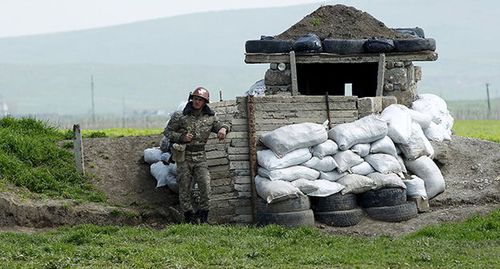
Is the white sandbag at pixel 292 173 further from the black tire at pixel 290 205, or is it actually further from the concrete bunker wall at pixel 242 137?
the concrete bunker wall at pixel 242 137

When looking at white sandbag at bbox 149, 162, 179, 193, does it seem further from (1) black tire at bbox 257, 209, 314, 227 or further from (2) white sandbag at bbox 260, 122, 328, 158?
(1) black tire at bbox 257, 209, 314, 227

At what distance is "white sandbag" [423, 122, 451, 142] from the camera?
62.1 ft

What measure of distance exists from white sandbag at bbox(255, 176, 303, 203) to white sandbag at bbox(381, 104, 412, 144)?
2121 millimetres

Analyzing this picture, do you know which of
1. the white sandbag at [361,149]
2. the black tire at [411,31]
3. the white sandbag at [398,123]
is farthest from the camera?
the black tire at [411,31]

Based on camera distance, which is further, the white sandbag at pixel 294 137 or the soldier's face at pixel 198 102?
the white sandbag at pixel 294 137

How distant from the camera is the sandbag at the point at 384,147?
16.6 m

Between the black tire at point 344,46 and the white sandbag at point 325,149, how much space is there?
3453 mm

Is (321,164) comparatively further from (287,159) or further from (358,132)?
(358,132)

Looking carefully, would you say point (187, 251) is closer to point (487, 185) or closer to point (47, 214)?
point (47, 214)

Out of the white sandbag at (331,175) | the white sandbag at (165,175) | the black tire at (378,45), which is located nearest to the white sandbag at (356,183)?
the white sandbag at (331,175)


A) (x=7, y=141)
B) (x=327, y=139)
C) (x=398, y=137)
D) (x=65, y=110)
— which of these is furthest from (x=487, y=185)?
(x=65, y=110)

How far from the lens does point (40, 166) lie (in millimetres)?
18109

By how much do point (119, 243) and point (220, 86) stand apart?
184666mm

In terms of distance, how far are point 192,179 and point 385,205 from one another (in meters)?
2.71
